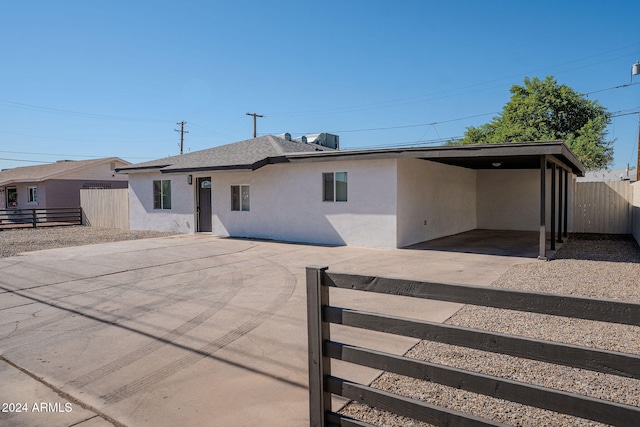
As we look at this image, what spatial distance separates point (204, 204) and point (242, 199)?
2.18 metres

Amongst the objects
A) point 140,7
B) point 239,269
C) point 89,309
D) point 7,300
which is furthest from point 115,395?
point 140,7

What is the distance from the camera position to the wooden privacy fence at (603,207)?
1617 centimetres

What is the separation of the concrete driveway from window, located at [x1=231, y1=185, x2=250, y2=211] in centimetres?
590

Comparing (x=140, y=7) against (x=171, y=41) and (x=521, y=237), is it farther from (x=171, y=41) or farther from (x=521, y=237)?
(x=521, y=237)

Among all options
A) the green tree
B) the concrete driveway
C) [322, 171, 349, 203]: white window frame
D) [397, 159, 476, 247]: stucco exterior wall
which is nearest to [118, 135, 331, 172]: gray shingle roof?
[322, 171, 349, 203]: white window frame

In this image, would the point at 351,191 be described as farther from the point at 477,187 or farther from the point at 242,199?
the point at 477,187

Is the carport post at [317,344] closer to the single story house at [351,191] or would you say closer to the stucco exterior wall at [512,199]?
the single story house at [351,191]

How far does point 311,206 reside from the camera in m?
13.8

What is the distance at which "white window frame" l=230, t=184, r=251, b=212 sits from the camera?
15465mm

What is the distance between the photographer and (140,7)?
12.4 meters

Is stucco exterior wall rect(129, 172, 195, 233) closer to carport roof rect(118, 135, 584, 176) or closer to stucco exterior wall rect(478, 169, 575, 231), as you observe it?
carport roof rect(118, 135, 584, 176)

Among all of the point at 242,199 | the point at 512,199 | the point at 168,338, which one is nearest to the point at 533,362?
the point at 168,338

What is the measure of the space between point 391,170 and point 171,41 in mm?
11118

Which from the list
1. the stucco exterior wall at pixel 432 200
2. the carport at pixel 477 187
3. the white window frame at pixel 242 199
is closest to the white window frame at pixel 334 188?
the carport at pixel 477 187
